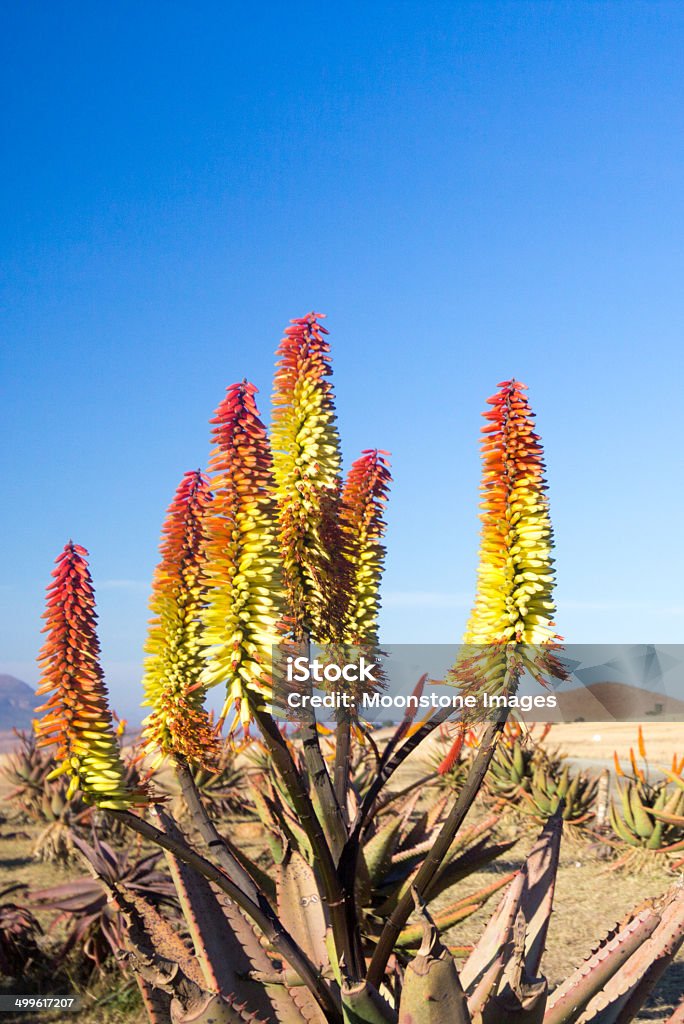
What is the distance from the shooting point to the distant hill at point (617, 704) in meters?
28.2

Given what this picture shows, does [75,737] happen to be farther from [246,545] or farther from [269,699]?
[246,545]

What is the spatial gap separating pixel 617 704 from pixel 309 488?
94.0ft

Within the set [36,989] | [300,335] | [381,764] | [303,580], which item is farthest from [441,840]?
[36,989]

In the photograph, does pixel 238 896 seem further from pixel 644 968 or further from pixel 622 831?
pixel 622 831

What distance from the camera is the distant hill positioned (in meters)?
28.2

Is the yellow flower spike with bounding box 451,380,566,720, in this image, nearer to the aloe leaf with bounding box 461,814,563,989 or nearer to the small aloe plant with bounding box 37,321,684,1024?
the small aloe plant with bounding box 37,321,684,1024

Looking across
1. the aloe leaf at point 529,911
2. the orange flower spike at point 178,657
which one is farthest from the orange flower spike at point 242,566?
the aloe leaf at point 529,911

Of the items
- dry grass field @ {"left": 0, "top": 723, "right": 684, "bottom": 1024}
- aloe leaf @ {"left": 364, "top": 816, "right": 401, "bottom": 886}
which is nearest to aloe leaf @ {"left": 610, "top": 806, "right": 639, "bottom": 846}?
dry grass field @ {"left": 0, "top": 723, "right": 684, "bottom": 1024}

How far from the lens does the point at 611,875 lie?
29.4 feet

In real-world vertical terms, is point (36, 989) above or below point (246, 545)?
below

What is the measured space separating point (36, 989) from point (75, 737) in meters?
4.17

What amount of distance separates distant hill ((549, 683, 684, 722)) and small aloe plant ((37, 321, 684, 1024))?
25.3m

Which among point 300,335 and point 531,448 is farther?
point 300,335

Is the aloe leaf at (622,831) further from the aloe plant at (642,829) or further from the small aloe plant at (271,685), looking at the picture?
the small aloe plant at (271,685)
